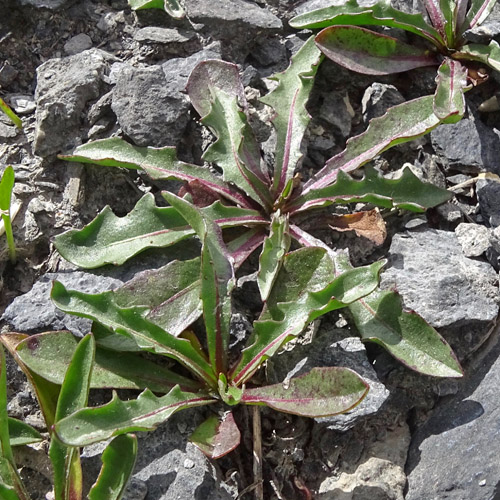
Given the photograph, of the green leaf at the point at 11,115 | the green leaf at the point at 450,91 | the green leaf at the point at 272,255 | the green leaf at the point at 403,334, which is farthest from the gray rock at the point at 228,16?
the green leaf at the point at 403,334

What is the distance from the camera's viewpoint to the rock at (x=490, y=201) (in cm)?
292

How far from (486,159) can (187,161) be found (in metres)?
1.27

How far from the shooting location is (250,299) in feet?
9.15

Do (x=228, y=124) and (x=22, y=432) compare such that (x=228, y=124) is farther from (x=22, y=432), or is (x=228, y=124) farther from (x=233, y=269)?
(x=22, y=432)

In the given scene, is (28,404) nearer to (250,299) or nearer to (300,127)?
(250,299)

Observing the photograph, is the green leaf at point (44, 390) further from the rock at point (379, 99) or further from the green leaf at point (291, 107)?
the rock at point (379, 99)

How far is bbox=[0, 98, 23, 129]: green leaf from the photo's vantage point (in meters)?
3.02

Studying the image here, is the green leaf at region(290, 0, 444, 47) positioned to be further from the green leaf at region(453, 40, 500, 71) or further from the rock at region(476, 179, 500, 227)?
the rock at region(476, 179, 500, 227)

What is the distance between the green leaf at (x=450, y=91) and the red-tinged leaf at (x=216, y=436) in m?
1.42

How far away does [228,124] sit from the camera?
3008 millimetres

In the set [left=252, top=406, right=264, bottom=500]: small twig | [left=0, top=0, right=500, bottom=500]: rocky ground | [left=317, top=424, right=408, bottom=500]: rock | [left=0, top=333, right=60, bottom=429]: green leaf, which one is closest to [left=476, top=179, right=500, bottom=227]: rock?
[left=0, top=0, right=500, bottom=500]: rocky ground

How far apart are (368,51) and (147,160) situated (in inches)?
43.2

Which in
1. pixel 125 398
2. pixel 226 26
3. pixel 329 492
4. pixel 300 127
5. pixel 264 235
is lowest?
pixel 329 492

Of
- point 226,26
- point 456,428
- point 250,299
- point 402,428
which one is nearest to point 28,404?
point 250,299
